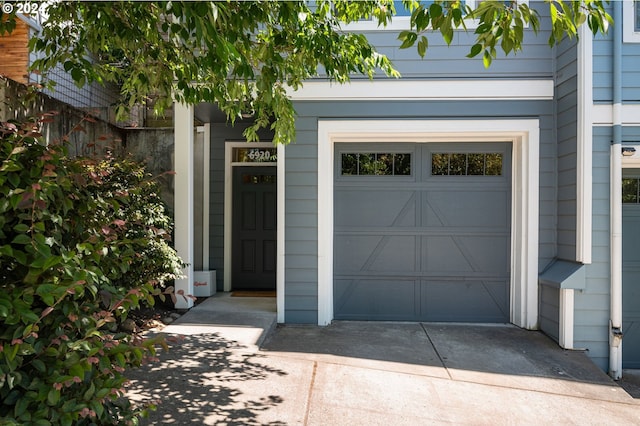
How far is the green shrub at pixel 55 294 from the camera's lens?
4.93 feet

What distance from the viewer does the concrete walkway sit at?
122 inches

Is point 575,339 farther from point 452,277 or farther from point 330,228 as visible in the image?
point 330,228

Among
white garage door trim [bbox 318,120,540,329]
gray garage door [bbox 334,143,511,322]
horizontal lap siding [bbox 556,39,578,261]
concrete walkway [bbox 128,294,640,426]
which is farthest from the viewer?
gray garage door [bbox 334,143,511,322]

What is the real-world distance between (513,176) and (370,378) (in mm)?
3385

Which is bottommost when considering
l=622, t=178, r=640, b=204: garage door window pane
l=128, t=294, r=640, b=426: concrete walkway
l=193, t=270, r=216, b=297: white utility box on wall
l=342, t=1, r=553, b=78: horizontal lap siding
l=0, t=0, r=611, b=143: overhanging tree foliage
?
l=128, t=294, r=640, b=426: concrete walkway

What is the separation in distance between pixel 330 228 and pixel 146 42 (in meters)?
3.06

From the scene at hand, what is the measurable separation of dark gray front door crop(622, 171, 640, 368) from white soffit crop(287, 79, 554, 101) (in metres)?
1.54

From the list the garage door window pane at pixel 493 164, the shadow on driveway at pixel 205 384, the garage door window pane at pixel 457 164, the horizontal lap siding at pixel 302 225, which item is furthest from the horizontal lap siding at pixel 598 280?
the shadow on driveway at pixel 205 384

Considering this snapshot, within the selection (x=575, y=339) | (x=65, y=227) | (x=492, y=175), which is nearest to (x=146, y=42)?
(x=65, y=227)

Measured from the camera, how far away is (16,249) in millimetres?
1586

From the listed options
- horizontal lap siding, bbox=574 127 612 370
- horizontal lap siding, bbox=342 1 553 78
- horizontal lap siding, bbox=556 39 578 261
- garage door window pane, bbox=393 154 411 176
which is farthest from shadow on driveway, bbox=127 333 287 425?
horizontal lap siding, bbox=342 1 553 78

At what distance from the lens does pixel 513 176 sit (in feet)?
18.0

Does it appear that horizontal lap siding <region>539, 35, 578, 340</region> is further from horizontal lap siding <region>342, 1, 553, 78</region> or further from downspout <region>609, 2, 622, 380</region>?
downspout <region>609, 2, 622, 380</region>

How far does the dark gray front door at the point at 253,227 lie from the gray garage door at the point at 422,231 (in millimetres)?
1734
